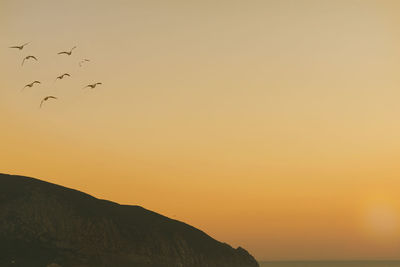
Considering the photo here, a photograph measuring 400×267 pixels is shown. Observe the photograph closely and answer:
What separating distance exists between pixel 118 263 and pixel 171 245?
51.6ft

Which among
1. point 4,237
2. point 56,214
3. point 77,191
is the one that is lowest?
point 4,237

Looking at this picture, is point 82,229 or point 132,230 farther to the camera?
point 132,230

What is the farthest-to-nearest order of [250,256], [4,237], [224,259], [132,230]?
[250,256] → [224,259] → [132,230] → [4,237]

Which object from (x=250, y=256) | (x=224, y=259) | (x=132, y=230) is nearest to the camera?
(x=132, y=230)

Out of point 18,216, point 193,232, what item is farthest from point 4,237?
point 193,232

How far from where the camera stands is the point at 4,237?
3590 inches

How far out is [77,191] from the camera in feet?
363

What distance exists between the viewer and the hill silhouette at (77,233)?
9131cm

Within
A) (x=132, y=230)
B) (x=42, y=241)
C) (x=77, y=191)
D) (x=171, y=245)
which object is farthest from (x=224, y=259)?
(x=42, y=241)

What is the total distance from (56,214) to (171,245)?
23.1 m

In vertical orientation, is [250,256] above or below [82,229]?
above

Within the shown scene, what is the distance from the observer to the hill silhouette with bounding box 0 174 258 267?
91.3 m

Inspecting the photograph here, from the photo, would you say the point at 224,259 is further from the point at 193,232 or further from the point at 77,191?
the point at 77,191

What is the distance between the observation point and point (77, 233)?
96.2 m
